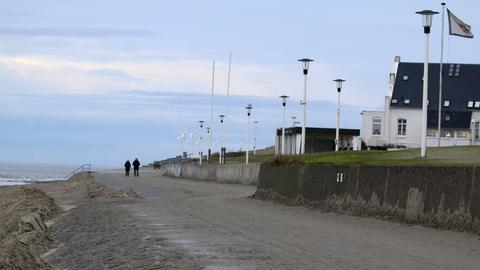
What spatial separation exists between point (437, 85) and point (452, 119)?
489 cm

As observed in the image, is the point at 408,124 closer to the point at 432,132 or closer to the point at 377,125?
the point at 432,132

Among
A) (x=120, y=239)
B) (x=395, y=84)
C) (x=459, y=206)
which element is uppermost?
(x=395, y=84)

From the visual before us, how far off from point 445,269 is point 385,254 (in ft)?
6.45

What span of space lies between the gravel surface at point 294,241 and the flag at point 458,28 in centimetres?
1576

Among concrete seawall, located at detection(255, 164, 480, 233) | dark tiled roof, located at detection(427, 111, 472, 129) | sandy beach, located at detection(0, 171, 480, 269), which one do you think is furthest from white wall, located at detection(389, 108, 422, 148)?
sandy beach, located at detection(0, 171, 480, 269)

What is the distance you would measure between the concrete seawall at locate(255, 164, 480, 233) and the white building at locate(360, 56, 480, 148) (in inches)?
2184

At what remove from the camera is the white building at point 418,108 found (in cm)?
8612

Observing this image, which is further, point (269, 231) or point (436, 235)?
point (269, 231)

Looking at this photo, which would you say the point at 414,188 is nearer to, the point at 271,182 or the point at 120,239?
the point at 120,239

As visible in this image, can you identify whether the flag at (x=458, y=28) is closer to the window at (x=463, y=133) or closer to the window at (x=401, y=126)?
the window at (x=463, y=133)

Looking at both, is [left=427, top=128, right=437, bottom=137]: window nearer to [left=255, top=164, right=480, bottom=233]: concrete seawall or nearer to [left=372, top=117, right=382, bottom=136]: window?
[left=372, top=117, right=382, bottom=136]: window

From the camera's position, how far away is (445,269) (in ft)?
42.1

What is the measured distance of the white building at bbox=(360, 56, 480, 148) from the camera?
86125 millimetres

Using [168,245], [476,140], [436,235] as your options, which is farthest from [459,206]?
[476,140]
